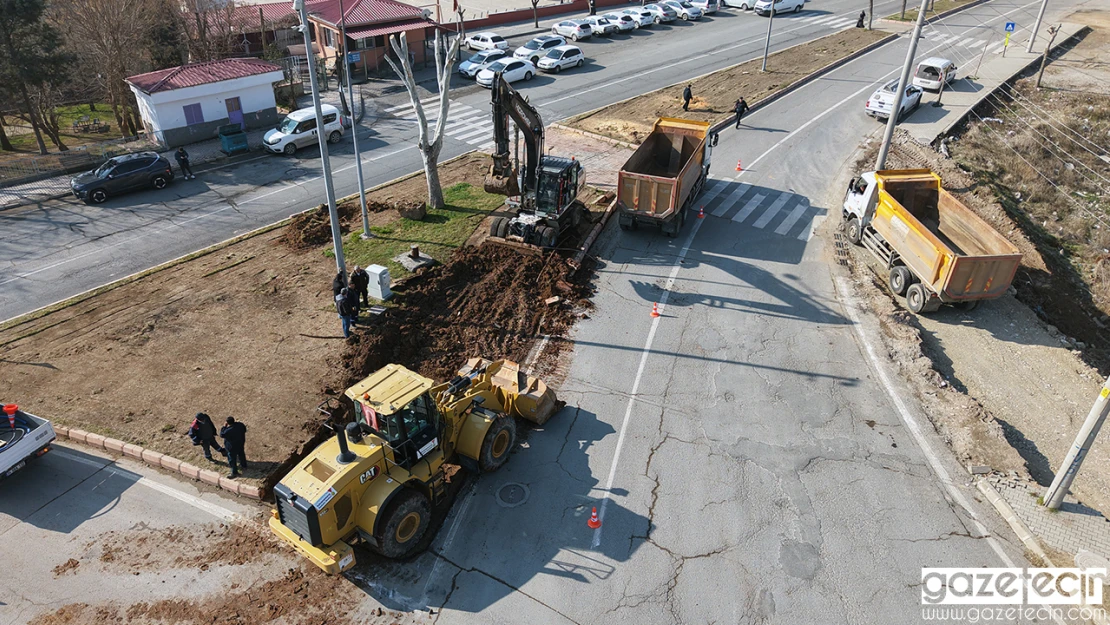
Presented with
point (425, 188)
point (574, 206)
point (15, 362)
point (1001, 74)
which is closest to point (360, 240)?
point (425, 188)

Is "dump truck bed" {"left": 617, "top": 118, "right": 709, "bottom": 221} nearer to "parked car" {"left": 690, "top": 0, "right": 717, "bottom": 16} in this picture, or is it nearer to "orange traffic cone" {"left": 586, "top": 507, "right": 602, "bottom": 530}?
"orange traffic cone" {"left": 586, "top": 507, "right": 602, "bottom": 530}

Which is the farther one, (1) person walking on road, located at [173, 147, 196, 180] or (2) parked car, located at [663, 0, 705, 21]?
(2) parked car, located at [663, 0, 705, 21]

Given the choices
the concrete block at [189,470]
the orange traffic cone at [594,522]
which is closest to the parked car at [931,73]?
the orange traffic cone at [594,522]

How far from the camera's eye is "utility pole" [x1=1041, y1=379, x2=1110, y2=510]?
36.4ft

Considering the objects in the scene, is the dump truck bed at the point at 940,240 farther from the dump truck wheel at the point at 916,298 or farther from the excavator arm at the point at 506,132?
the excavator arm at the point at 506,132

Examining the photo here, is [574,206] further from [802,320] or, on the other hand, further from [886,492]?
[886,492]

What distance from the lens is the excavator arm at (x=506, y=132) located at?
2008 centimetres

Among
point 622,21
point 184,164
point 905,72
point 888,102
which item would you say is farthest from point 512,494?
point 622,21

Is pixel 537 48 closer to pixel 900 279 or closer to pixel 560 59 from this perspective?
pixel 560 59

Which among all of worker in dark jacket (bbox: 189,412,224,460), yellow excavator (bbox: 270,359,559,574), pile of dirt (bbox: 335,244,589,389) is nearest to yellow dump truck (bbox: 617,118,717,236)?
pile of dirt (bbox: 335,244,589,389)

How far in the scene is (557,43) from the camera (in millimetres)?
42406

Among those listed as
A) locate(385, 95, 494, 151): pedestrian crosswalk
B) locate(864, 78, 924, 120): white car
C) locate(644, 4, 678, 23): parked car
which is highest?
locate(644, 4, 678, 23): parked car

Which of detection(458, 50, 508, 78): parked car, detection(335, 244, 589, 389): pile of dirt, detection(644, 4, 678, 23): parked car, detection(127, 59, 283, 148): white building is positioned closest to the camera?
detection(335, 244, 589, 389): pile of dirt

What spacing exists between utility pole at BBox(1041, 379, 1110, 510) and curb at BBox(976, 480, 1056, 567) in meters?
0.73
